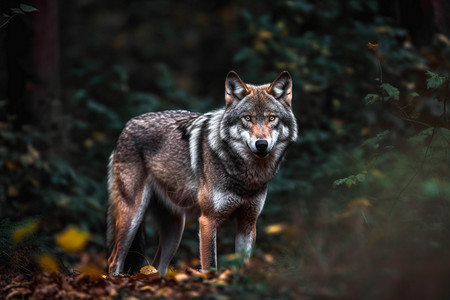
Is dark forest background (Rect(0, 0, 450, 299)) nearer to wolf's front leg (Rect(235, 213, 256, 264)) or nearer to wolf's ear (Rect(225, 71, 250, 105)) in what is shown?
wolf's front leg (Rect(235, 213, 256, 264))

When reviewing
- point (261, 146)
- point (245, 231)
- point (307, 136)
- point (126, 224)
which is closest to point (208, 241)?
point (245, 231)

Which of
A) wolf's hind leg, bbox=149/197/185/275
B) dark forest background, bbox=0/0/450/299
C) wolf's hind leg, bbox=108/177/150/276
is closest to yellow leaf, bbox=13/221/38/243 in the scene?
dark forest background, bbox=0/0/450/299

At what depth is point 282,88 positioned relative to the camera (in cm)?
489

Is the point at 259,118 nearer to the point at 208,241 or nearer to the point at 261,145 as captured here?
the point at 261,145

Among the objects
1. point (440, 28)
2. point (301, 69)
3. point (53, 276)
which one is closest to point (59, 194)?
point (53, 276)

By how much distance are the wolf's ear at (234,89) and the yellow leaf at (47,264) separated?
2.31 meters

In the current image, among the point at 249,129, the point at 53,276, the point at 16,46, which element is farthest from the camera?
the point at 16,46

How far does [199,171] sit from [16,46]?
4.76 meters

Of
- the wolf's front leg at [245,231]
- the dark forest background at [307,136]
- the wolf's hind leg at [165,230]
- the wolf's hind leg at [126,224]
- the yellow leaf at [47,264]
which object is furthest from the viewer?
the wolf's hind leg at [165,230]

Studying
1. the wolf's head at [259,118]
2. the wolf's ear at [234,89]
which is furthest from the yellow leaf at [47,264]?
the wolf's ear at [234,89]

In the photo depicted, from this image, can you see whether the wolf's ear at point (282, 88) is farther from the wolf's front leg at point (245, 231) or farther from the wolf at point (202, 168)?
the wolf's front leg at point (245, 231)

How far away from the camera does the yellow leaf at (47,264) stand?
12.1ft

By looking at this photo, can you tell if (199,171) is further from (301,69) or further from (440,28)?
(440,28)

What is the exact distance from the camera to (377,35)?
26.1ft
